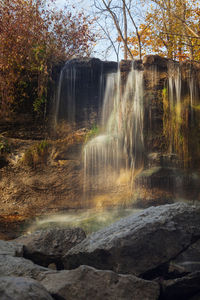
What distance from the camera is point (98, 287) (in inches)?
92.0

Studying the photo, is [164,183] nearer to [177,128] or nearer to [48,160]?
[177,128]

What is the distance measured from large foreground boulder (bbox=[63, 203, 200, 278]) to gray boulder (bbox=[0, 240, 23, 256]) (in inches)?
24.3

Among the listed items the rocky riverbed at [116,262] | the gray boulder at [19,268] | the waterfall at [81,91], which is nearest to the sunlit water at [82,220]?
the rocky riverbed at [116,262]

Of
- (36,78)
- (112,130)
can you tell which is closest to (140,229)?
(112,130)

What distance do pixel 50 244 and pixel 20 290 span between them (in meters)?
1.88

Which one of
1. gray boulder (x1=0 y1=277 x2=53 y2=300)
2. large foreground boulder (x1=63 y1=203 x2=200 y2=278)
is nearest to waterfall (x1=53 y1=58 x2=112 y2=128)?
large foreground boulder (x1=63 y1=203 x2=200 y2=278)

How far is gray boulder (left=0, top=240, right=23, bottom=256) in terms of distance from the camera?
341 cm

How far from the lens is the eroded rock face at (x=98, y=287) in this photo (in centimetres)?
229

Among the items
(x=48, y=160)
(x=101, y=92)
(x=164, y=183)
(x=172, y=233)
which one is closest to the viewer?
(x=172, y=233)

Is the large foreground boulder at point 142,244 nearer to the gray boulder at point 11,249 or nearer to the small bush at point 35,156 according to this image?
the gray boulder at point 11,249

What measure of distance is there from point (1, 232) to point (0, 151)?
2750 mm

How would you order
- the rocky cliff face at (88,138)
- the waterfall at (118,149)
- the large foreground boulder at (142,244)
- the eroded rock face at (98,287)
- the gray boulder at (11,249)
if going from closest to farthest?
the eroded rock face at (98,287)
the large foreground boulder at (142,244)
the gray boulder at (11,249)
the rocky cliff face at (88,138)
the waterfall at (118,149)

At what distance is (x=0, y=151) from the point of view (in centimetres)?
806

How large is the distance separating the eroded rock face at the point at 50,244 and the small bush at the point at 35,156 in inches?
153
